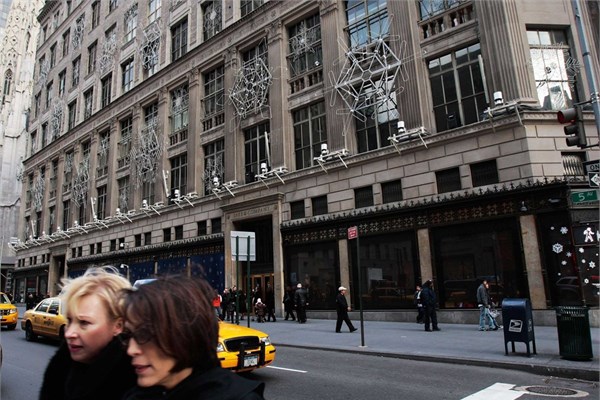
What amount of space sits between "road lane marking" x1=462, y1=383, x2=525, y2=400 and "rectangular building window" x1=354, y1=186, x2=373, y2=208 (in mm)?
12352

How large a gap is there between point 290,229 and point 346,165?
15.4 feet

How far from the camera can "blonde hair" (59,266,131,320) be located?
7.22 ft

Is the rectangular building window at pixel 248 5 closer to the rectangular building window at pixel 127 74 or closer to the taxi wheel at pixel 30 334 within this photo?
the rectangular building window at pixel 127 74

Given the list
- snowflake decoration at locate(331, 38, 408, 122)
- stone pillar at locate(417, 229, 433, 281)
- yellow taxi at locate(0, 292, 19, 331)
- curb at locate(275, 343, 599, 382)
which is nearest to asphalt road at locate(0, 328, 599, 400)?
curb at locate(275, 343, 599, 382)

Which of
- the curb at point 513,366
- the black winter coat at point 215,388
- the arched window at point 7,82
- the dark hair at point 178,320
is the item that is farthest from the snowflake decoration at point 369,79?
the arched window at point 7,82

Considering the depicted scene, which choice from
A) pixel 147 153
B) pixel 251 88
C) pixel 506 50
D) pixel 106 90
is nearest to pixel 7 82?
pixel 106 90

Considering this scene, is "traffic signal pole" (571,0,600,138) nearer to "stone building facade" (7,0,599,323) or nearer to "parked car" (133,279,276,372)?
"stone building facade" (7,0,599,323)

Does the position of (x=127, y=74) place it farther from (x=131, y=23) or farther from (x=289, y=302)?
(x=289, y=302)

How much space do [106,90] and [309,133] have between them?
2784 cm

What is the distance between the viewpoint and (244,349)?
7.65m

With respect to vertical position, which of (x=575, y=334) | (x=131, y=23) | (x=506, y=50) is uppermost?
(x=131, y=23)

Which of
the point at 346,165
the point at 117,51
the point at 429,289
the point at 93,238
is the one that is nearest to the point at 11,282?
the point at 93,238

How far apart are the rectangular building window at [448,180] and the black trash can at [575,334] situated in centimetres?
831

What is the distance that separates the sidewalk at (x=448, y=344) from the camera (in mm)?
8688
